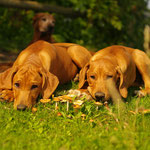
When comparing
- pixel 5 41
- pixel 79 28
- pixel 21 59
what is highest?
pixel 21 59

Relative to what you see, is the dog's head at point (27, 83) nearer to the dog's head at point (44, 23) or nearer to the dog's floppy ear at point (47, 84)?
the dog's floppy ear at point (47, 84)

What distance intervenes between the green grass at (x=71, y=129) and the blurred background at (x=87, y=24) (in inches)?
279

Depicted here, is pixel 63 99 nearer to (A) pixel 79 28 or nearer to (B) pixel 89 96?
(B) pixel 89 96

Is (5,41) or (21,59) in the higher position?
(21,59)

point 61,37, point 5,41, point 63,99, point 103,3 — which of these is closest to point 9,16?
point 5,41

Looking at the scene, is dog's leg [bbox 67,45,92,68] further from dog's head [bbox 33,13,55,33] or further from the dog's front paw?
dog's head [bbox 33,13,55,33]

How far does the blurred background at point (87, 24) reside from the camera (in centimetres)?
1090


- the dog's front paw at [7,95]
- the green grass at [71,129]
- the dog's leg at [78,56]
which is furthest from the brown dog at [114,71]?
the dog's front paw at [7,95]

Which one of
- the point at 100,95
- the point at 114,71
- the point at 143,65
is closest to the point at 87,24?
the point at 143,65

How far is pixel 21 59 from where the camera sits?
508cm

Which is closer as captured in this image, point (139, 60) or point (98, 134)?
point (98, 134)

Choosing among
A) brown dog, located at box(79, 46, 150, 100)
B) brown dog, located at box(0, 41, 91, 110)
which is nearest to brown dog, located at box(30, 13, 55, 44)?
brown dog, located at box(0, 41, 91, 110)

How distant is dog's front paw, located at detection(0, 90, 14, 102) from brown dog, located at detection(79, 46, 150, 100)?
141cm

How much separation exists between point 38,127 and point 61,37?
8344 mm
